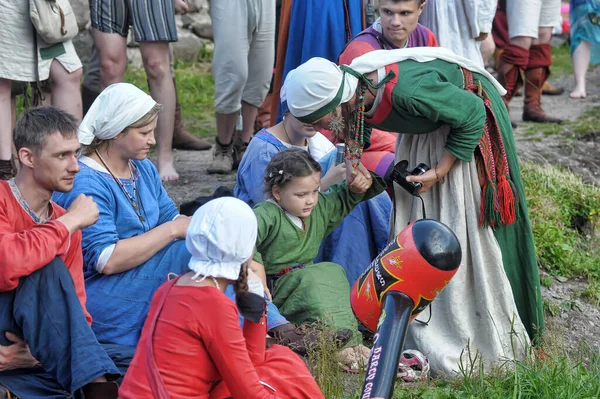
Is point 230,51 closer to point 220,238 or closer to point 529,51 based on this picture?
point 220,238

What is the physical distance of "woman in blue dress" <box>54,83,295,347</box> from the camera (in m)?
3.82

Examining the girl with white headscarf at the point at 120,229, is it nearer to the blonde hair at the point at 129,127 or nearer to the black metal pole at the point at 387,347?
the blonde hair at the point at 129,127

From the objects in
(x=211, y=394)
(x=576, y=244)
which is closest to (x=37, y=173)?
(x=211, y=394)

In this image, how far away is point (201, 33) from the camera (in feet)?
30.5

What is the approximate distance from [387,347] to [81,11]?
497cm

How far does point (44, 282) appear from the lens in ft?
11.2

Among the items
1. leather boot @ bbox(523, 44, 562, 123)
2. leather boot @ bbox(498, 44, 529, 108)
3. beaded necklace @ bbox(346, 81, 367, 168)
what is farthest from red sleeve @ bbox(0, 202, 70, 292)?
leather boot @ bbox(523, 44, 562, 123)

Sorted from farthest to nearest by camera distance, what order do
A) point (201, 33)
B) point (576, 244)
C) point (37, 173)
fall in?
point (201, 33), point (576, 244), point (37, 173)

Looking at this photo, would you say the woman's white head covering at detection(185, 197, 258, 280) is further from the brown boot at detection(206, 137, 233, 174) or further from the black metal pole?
the brown boot at detection(206, 137, 233, 174)

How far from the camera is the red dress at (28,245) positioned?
10.9 ft

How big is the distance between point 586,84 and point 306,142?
6127 millimetres

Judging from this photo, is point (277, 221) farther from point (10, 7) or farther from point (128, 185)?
point (10, 7)

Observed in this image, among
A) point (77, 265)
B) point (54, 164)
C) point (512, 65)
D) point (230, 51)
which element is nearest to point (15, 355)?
point (77, 265)

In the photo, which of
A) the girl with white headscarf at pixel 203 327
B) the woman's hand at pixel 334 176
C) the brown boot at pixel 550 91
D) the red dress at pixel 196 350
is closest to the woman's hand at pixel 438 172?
the woman's hand at pixel 334 176
